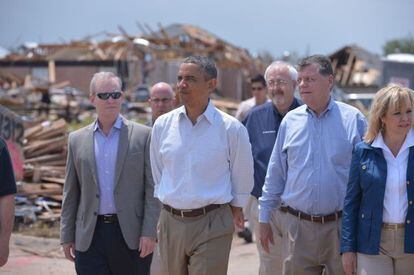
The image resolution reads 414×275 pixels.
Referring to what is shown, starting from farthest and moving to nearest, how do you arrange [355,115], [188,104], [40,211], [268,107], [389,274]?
[40,211] → [268,107] → [355,115] → [188,104] → [389,274]

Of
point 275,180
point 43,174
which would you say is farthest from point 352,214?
point 43,174

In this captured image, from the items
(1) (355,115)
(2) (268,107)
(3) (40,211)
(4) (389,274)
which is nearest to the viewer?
(4) (389,274)

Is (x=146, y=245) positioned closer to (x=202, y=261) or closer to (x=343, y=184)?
(x=202, y=261)

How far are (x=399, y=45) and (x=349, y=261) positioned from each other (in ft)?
333

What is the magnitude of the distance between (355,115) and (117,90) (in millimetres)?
1959

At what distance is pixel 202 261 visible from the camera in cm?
580

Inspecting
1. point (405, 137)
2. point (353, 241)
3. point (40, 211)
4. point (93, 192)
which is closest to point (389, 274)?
point (353, 241)

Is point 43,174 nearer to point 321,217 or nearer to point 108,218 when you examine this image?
point 108,218

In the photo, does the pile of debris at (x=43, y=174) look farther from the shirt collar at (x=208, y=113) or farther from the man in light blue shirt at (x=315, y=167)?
the shirt collar at (x=208, y=113)

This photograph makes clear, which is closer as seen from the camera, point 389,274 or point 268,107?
point 389,274

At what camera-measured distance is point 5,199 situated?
5336 mm

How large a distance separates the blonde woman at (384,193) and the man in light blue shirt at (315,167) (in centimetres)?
57

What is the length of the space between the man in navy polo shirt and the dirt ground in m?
4.48

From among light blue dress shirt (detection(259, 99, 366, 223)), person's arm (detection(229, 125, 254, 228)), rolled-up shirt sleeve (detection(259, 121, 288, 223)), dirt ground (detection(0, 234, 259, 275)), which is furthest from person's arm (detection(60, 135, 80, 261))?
dirt ground (detection(0, 234, 259, 275))
